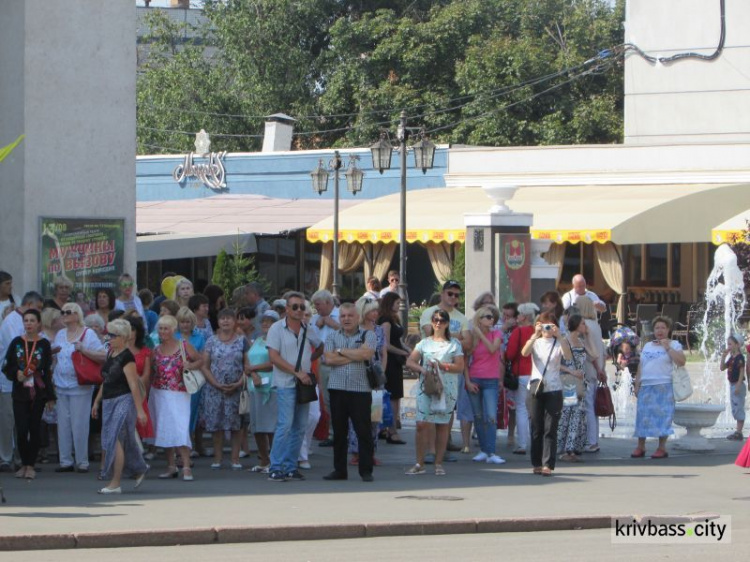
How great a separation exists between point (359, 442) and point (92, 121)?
21.1 feet

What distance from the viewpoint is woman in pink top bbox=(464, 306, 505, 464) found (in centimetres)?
1512

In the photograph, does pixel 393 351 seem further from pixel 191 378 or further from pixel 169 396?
pixel 169 396

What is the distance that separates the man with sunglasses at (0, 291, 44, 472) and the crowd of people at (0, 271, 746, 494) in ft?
0.05

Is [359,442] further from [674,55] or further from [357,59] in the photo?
[357,59]

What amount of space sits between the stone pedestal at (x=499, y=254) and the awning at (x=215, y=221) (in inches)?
433

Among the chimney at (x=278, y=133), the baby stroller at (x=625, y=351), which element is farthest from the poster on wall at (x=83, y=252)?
the chimney at (x=278, y=133)

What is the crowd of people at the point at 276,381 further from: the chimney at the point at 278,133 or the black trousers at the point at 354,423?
the chimney at the point at 278,133

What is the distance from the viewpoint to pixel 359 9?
58.1 metres

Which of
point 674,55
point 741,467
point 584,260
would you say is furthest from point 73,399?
point 674,55

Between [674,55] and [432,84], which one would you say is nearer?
[674,55]

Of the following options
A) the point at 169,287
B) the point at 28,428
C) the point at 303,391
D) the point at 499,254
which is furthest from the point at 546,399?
the point at 499,254

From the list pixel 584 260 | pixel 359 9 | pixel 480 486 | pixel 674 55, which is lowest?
pixel 480 486

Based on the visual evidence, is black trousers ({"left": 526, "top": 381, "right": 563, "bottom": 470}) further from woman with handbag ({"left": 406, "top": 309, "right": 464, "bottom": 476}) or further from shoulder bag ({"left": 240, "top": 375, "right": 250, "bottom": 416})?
shoulder bag ({"left": 240, "top": 375, "right": 250, "bottom": 416})

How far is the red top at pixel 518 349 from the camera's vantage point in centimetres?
1591
